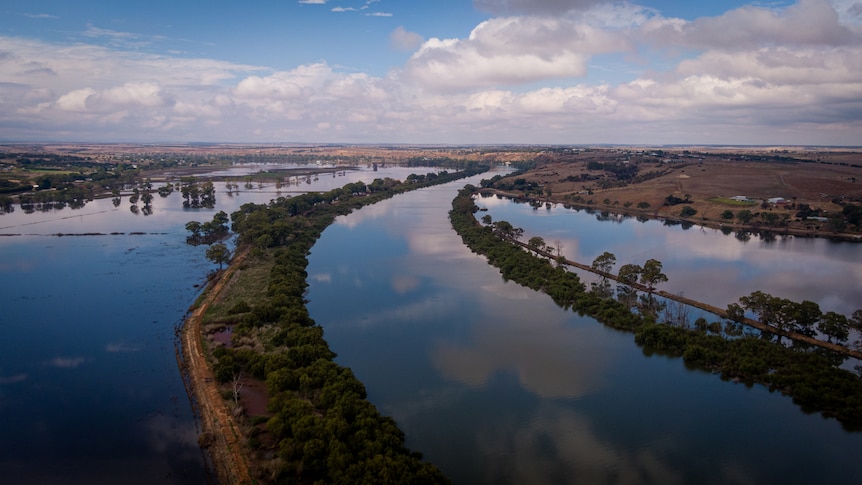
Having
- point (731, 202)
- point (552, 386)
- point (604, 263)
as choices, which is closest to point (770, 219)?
point (731, 202)

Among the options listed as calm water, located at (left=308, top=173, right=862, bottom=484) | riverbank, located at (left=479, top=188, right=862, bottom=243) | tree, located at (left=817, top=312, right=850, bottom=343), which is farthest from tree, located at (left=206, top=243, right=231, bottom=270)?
riverbank, located at (left=479, top=188, right=862, bottom=243)

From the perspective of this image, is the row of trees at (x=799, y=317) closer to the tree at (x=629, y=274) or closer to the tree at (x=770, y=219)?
the tree at (x=629, y=274)

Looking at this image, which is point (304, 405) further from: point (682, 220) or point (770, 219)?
point (682, 220)

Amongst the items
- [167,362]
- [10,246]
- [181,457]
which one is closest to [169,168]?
[10,246]

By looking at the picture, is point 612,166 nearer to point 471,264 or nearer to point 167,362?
point 471,264

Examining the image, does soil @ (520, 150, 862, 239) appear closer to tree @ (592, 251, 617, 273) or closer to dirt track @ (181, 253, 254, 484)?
tree @ (592, 251, 617, 273)

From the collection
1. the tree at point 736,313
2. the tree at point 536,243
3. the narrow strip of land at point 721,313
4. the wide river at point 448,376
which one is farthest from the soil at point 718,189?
the tree at point 736,313

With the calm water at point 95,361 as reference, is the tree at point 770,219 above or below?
above
